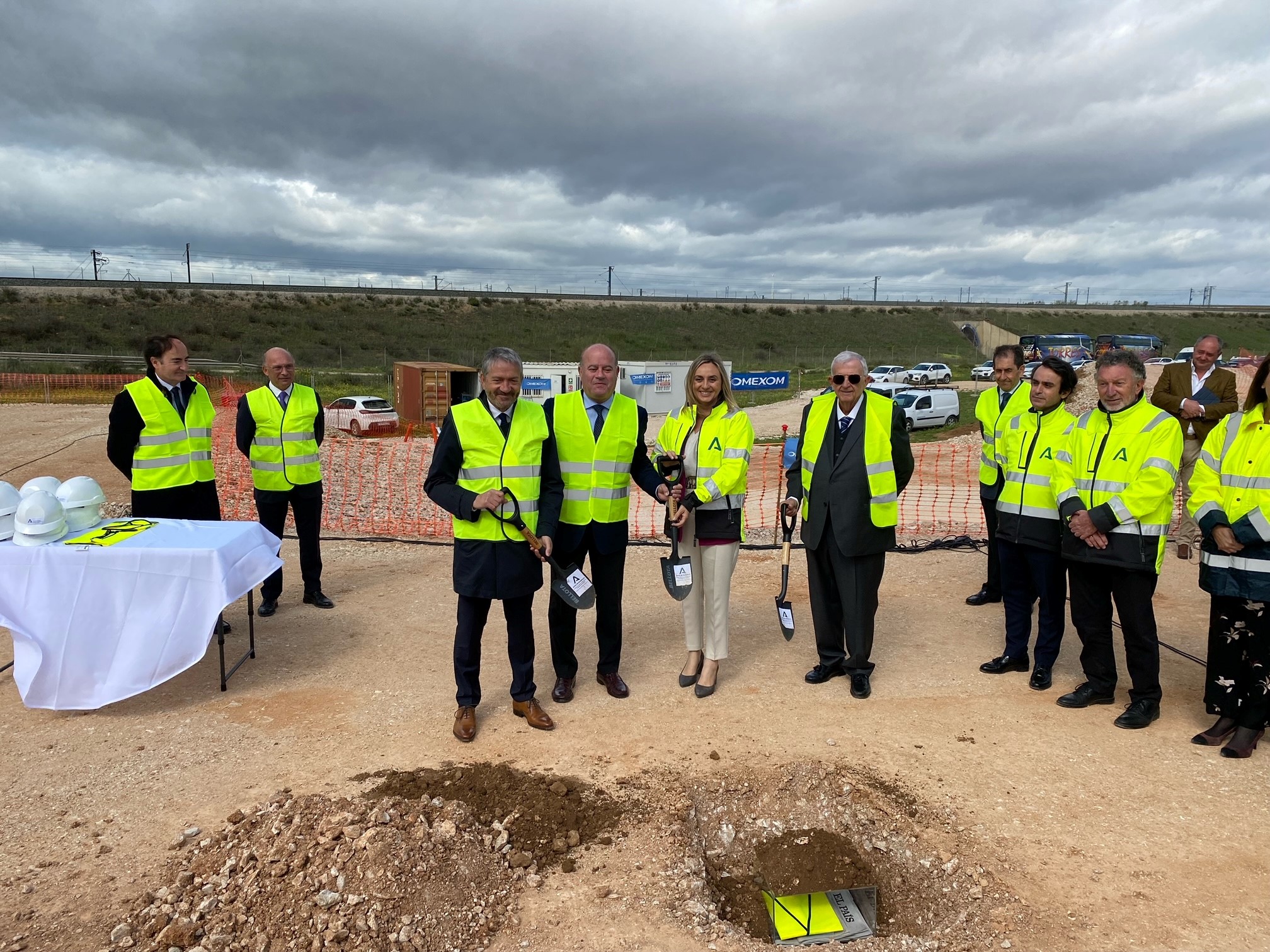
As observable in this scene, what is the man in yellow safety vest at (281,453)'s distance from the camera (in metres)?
5.69

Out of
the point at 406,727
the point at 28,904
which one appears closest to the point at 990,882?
the point at 406,727

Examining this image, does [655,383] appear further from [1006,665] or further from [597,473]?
[597,473]

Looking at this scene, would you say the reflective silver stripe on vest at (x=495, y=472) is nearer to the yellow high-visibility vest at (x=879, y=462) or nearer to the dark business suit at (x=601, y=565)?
the dark business suit at (x=601, y=565)

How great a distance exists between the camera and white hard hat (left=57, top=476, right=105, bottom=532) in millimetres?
4379

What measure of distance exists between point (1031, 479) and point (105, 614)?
5253 millimetres

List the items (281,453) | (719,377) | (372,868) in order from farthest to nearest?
(281,453) → (719,377) → (372,868)

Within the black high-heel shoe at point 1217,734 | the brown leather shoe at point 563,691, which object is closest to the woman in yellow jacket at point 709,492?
the brown leather shoe at point 563,691

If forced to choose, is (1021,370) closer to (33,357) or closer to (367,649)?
A: (367,649)

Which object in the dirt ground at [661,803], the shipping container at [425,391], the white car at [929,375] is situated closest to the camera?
the dirt ground at [661,803]

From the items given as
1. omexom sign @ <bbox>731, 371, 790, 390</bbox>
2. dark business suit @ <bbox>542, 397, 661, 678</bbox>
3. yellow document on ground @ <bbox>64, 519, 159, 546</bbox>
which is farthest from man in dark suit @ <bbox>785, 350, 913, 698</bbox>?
omexom sign @ <bbox>731, 371, 790, 390</bbox>

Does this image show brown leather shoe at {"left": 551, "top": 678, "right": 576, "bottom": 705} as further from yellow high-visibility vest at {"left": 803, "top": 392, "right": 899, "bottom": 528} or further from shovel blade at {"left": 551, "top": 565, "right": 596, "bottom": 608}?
yellow high-visibility vest at {"left": 803, "top": 392, "right": 899, "bottom": 528}

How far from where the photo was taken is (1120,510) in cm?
394

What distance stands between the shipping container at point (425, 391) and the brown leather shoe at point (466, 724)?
1842 centimetres

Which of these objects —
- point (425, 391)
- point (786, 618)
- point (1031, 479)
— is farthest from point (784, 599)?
point (425, 391)
